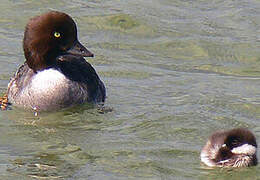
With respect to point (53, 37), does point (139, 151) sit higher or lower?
lower

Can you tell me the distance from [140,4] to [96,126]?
230 inches

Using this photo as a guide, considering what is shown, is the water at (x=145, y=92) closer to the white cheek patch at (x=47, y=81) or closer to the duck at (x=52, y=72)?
the duck at (x=52, y=72)

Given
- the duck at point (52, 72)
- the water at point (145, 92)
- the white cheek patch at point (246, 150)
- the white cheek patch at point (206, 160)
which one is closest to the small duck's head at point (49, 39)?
the duck at point (52, 72)

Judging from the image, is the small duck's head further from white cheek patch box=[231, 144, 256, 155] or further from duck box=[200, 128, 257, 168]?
white cheek patch box=[231, 144, 256, 155]

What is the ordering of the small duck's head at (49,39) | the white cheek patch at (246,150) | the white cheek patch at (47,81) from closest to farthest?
the white cheek patch at (246,150) → the small duck's head at (49,39) → the white cheek patch at (47,81)

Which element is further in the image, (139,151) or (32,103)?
(32,103)

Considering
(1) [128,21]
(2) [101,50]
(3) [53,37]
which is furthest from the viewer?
(1) [128,21]

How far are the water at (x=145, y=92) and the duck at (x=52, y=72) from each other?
0.20 meters

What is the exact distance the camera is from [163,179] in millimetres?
9883

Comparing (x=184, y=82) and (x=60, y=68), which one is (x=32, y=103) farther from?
(x=184, y=82)

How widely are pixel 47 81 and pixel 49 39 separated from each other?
→ 0.56 m

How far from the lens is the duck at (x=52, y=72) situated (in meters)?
12.4

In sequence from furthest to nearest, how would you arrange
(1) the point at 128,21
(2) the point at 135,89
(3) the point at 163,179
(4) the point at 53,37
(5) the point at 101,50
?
(1) the point at 128,21 < (5) the point at 101,50 < (2) the point at 135,89 < (4) the point at 53,37 < (3) the point at 163,179

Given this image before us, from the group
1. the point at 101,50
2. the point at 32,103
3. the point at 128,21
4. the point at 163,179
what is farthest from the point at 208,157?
the point at 128,21
